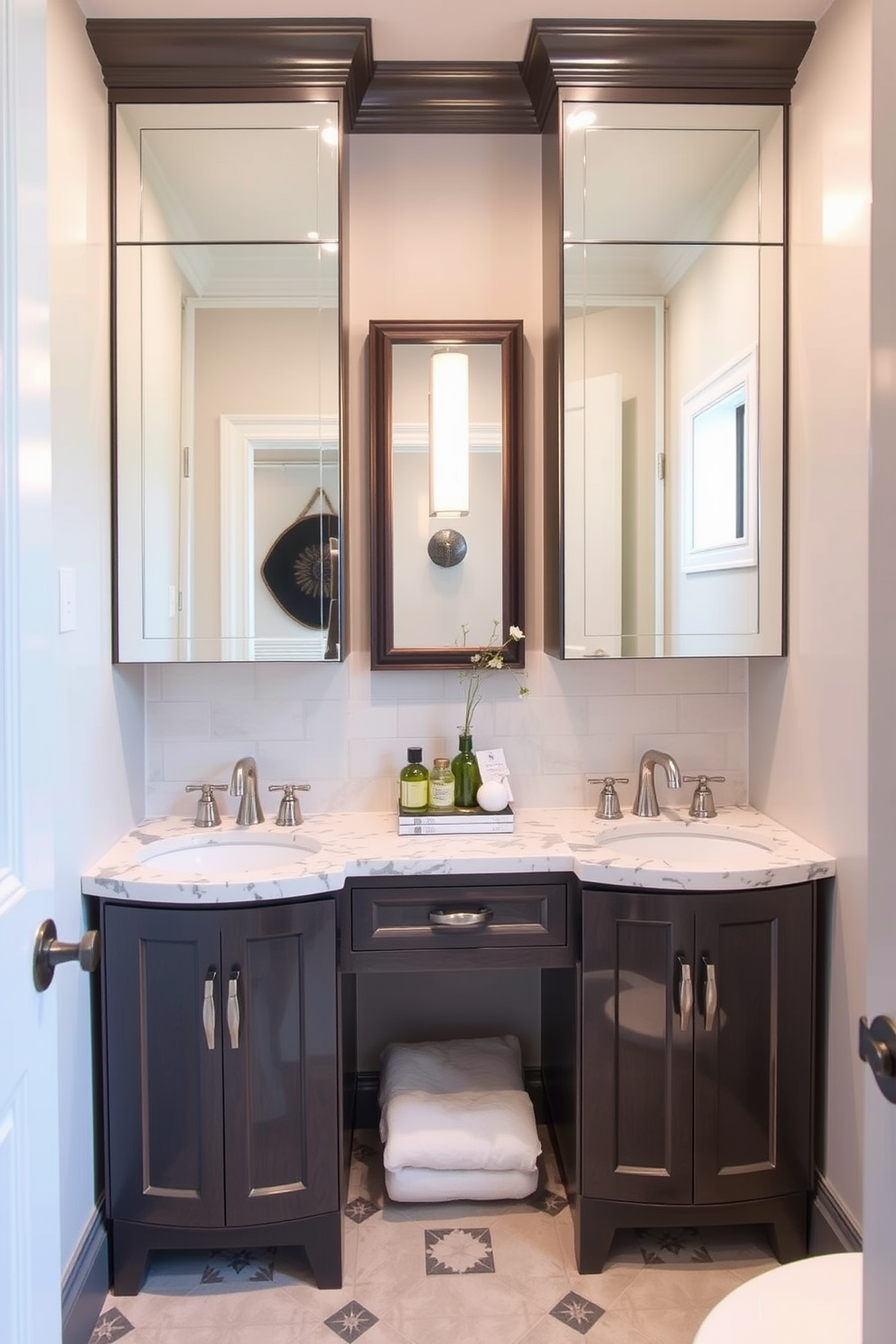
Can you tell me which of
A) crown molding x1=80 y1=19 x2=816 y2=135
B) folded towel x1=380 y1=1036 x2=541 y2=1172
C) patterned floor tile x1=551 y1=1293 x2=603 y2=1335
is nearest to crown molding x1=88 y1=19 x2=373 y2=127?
crown molding x1=80 y1=19 x2=816 y2=135

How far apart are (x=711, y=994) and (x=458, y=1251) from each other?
31.0 inches

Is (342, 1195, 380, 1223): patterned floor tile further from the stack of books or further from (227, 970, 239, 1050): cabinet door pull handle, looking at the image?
the stack of books

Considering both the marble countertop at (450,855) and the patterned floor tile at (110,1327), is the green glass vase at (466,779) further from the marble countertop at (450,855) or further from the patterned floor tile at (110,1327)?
the patterned floor tile at (110,1327)

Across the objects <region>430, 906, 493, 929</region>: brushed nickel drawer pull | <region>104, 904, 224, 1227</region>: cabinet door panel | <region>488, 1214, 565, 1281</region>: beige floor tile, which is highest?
<region>430, 906, 493, 929</region>: brushed nickel drawer pull

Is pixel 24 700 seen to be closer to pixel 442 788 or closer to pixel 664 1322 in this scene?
pixel 442 788

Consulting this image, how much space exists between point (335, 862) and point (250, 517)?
0.84m

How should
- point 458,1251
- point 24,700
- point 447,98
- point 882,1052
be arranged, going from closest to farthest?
point 882,1052
point 24,700
point 458,1251
point 447,98

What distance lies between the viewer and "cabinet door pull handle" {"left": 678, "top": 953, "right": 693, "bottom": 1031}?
5.77 feet

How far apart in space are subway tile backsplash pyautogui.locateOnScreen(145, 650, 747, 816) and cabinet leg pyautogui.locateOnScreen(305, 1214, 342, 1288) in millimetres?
898

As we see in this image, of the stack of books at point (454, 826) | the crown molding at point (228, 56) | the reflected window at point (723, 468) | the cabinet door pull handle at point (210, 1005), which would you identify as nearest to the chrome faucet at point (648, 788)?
the stack of books at point (454, 826)

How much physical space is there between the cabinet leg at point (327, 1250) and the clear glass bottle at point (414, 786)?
2.79 ft

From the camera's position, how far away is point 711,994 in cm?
176

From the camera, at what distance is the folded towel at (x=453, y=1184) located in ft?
6.44

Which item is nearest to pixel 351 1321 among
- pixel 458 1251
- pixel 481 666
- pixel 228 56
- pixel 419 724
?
pixel 458 1251
